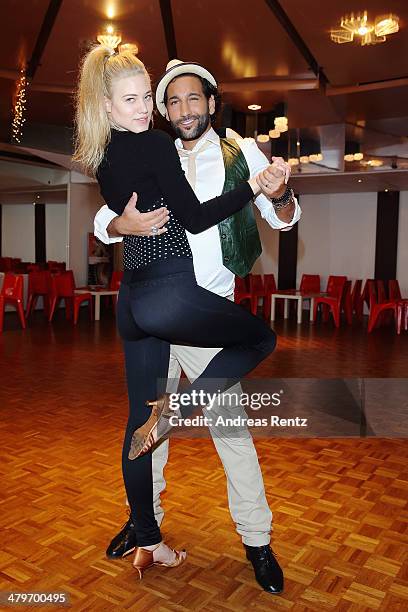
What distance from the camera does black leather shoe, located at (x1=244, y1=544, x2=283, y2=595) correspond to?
6.15ft

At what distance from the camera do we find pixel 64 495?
264 cm

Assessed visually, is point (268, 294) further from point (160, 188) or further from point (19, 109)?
point (160, 188)

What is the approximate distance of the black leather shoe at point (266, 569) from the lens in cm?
188

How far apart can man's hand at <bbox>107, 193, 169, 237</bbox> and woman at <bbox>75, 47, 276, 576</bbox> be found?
3 centimetres

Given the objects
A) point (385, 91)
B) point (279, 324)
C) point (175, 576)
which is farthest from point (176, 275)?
point (279, 324)

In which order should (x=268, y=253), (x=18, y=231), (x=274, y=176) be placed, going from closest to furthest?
(x=274, y=176) < (x=268, y=253) < (x=18, y=231)

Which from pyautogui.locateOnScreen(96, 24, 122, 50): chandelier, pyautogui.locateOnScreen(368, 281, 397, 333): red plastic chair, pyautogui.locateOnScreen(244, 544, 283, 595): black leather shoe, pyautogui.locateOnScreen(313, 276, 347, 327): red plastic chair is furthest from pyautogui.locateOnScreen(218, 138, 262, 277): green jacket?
pyautogui.locateOnScreen(313, 276, 347, 327): red plastic chair

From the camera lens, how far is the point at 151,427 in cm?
169

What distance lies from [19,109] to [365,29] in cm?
584

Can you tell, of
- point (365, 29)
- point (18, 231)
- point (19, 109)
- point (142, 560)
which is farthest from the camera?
point (18, 231)

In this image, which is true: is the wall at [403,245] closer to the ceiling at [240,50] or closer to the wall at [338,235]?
the wall at [338,235]

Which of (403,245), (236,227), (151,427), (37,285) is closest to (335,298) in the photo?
(403,245)

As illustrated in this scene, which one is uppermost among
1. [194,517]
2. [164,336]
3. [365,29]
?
[365,29]

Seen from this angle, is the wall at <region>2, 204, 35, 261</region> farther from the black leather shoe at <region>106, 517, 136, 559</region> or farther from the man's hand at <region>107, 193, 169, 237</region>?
the man's hand at <region>107, 193, 169, 237</region>
